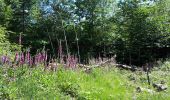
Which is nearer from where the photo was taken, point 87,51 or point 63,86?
point 63,86

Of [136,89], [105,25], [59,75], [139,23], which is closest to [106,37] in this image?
[105,25]

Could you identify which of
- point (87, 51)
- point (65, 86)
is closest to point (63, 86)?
point (65, 86)

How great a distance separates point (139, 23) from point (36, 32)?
Result: 42.3 feet

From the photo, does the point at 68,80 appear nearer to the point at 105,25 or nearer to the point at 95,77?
the point at 95,77

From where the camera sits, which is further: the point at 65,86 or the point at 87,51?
the point at 87,51

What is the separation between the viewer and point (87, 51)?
35.1 m

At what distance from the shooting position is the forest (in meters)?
8.98

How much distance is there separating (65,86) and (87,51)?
2521 cm

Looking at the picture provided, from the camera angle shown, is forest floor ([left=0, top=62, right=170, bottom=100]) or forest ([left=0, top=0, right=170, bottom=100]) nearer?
forest floor ([left=0, top=62, right=170, bottom=100])

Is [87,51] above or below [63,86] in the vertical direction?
below

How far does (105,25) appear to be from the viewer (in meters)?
35.8

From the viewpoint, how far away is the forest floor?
8039 mm

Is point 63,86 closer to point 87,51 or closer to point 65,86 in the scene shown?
point 65,86

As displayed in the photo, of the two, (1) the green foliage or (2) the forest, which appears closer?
(1) the green foliage
